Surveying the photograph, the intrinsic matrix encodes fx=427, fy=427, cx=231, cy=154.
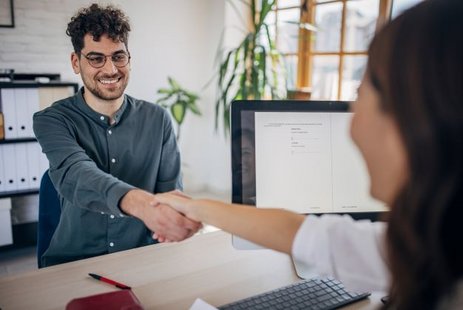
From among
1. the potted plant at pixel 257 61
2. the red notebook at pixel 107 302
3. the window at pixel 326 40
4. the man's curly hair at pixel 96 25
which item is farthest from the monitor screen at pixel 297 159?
the window at pixel 326 40

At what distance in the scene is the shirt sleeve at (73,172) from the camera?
1.16m

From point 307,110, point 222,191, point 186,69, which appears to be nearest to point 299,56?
point 186,69

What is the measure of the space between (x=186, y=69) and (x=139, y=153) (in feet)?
8.49

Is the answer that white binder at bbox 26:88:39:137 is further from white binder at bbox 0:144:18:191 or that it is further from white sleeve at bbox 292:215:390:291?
white sleeve at bbox 292:215:390:291

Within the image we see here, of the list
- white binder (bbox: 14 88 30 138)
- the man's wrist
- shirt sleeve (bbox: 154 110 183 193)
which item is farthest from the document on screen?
white binder (bbox: 14 88 30 138)

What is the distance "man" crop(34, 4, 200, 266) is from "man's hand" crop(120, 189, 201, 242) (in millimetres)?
226

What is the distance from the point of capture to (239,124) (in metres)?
1.08

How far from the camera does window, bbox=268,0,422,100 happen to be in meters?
3.34

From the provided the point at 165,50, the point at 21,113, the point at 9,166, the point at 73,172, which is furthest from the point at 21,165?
the point at 73,172

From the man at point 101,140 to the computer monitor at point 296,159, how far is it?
16.5 inches

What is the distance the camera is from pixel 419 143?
0.52m

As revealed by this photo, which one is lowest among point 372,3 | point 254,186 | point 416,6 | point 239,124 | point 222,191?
point 222,191

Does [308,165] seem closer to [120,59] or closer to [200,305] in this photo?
[200,305]

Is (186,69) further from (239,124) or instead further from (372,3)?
(239,124)
